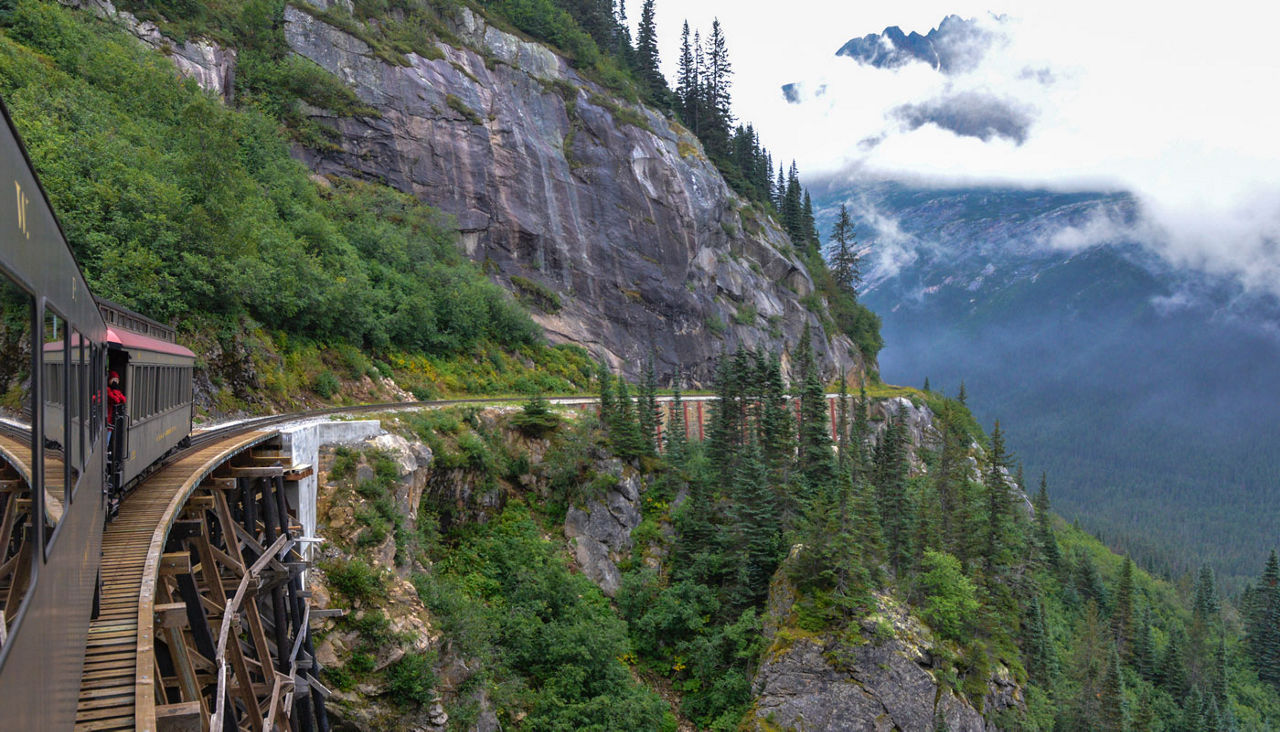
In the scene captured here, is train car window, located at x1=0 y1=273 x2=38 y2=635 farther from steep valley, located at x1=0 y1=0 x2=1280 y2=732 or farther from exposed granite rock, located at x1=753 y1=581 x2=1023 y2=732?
exposed granite rock, located at x1=753 y1=581 x2=1023 y2=732

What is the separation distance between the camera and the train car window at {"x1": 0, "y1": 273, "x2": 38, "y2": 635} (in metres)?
3.59

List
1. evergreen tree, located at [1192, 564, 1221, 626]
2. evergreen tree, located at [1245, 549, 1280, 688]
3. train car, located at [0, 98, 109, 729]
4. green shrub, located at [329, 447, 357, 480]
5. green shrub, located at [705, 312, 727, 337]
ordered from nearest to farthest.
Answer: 1. train car, located at [0, 98, 109, 729]
2. green shrub, located at [329, 447, 357, 480]
3. evergreen tree, located at [1192, 564, 1221, 626]
4. green shrub, located at [705, 312, 727, 337]
5. evergreen tree, located at [1245, 549, 1280, 688]

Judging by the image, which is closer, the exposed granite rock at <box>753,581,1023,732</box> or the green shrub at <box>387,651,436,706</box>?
the green shrub at <box>387,651,436,706</box>

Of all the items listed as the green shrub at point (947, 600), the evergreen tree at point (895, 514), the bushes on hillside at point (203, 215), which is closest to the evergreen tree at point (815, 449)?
the evergreen tree at point (895, 514)

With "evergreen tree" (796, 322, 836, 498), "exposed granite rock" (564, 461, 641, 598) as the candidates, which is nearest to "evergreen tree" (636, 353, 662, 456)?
"exposed granite rock" (564, 461, 641, 598)

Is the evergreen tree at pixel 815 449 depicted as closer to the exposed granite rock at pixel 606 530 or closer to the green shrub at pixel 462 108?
the exposed granite rock at pixel 606 530

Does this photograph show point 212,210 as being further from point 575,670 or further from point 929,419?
point 929,419

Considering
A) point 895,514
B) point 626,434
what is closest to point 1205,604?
point 895,514

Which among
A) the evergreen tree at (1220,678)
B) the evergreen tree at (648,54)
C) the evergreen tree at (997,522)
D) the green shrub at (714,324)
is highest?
the evergreen tree at (648,54)

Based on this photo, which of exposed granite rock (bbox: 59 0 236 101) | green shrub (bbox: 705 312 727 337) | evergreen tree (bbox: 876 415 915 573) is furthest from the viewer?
green shrub (bbox: 705 312 727 337)

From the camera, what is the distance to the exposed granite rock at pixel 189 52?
3912cm

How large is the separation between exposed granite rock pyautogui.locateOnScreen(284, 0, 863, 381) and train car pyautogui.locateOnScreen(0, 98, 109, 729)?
157ft

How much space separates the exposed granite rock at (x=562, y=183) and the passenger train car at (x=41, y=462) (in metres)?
47.2

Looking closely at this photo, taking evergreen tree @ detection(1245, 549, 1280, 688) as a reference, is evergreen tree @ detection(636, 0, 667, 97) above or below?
above
